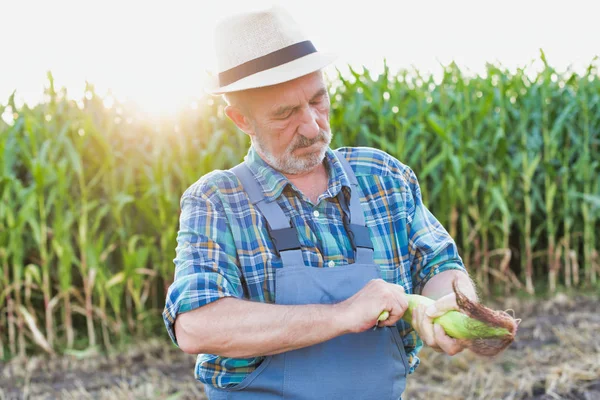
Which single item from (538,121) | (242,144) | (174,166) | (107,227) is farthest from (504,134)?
(107,227)

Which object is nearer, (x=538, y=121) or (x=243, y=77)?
(x=243, y=77)

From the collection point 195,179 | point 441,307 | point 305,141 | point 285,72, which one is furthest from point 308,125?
point 195,179

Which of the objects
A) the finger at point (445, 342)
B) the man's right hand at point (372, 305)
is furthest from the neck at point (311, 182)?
the finger at point (445, 342)

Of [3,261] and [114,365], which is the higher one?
[3,261]

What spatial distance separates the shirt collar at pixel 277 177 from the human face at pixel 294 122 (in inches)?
1.5

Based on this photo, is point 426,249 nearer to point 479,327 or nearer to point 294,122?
point 479,327

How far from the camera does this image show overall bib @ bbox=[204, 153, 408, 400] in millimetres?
1582

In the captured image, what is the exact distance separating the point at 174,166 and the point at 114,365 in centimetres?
143

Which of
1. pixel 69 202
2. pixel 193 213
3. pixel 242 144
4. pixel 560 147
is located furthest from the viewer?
pixel 560 147

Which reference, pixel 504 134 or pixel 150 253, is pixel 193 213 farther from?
pixel 504 134

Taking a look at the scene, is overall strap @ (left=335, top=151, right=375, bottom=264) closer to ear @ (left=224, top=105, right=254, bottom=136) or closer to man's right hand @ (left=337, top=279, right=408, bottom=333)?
man's right hand @ (left=337, top=279, right=408, bottom=333)

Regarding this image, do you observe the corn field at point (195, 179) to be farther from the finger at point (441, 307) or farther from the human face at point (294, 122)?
the finger at point (441, 307)

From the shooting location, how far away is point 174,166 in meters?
4.66

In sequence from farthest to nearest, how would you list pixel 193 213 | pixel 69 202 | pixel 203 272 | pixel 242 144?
1. pixel 242 144
2. pixel 69 202
3. pixel 193 213
4. pixel 203 272
